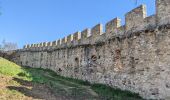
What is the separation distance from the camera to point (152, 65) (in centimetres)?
1603

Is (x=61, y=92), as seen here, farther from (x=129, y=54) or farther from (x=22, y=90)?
(x=129, y=54)

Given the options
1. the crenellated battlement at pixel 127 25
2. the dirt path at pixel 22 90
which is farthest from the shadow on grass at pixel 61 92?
the crenellated battlement at pixel 127 25

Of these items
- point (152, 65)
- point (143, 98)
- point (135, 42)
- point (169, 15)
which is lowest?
point (143, 98)

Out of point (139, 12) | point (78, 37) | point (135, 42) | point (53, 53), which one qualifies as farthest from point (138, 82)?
point (53, 53)

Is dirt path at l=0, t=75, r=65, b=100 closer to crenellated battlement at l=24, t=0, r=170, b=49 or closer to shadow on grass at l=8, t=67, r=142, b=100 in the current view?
shadow on grass at l=8, t=67, r=142, b=100

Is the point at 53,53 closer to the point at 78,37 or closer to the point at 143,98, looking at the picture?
the point at 78,37

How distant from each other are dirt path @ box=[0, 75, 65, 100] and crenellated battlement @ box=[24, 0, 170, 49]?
5.80 metres

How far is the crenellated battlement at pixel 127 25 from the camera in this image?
15945mm

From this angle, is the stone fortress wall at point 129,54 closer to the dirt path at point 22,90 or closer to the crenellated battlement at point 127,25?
the crenellated battlement at point 127,25

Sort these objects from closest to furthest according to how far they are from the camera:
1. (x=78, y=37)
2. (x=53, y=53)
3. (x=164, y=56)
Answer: (x=164, y=56)
(x=78, y=37)
(x=53, y=53)

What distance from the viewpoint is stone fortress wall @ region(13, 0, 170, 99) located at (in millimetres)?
15578

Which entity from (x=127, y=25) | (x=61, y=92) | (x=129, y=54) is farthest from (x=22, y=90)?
(x=127, y=25)

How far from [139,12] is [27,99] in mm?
7948

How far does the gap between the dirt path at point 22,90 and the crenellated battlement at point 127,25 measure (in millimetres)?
5795
